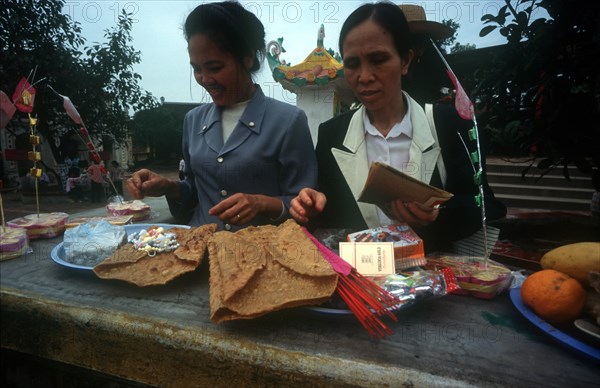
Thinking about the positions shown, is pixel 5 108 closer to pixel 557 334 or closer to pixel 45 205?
pixel 557 334

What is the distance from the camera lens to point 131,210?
2.51 metres

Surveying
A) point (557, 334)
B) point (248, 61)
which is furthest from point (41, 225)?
point (557, 334)

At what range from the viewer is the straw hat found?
2.91 meters

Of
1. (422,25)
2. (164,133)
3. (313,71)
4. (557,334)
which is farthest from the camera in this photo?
(164,133)

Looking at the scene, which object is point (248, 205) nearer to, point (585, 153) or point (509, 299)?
point (509, 299)

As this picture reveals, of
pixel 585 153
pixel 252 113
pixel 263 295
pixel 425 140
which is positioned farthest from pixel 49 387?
pixel 585 153

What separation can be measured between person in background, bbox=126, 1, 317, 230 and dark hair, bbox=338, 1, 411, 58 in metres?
0.52

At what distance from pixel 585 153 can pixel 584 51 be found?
2.18 feet

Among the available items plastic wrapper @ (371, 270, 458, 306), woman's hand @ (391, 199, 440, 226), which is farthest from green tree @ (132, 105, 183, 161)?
plastic wrapper @ (371, 270, 458, 306)

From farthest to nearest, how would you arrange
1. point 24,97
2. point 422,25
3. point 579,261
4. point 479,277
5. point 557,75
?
point 422,25 < point 557,75 < point 24,97 < point 479,277 < point 579,261

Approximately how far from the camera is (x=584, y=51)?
217cm

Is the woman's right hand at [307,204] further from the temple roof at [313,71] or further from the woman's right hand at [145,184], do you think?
the temple roof at [313,71]

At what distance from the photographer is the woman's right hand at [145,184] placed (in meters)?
1.67

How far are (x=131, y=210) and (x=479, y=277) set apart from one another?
232 cm
